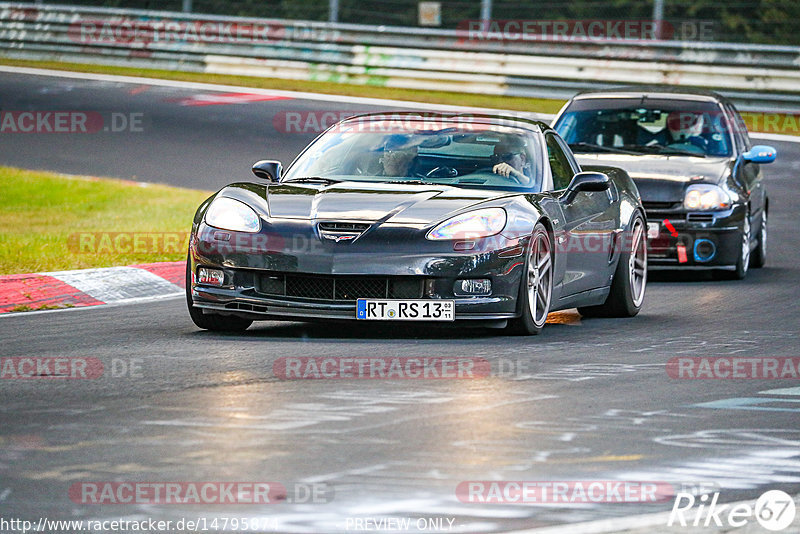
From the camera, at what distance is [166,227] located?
14594mm

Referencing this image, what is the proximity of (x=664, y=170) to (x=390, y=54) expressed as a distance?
50.2ft

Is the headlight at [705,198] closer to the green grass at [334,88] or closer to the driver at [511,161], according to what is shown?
the driver at [511,161]

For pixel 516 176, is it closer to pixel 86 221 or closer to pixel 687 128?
pixel 687 128

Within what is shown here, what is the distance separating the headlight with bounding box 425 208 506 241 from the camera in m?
8.76

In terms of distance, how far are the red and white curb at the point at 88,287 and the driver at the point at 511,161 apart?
9.13ft

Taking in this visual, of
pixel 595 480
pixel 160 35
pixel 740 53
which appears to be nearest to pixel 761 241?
pixel 595 480

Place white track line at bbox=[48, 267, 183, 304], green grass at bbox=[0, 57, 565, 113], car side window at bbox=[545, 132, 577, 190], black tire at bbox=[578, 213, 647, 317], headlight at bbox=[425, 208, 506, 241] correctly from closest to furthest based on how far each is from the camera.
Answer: headlight at bbox=[425, 208, 506, 241] < car side window at bbox=[545, 132, 577, 190] < black tire at bbox=[578, 213, 647, 317] < white track line at bbox=[48, 267, 183, 304] < green grass at bbox=[0, 57, 565, 113]

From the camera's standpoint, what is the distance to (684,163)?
13.4 metres

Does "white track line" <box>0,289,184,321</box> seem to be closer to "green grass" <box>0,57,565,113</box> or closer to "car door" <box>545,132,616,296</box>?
"car door" <box>545,132,616,296</box>

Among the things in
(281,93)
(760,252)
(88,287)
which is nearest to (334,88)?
(281,93)

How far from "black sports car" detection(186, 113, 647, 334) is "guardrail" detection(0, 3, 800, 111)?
15.6 meters

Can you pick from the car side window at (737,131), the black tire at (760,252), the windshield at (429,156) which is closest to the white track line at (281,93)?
the car side window at (737,131)

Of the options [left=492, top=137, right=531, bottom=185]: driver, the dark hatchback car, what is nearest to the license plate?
[left=492, top=137, right=531, bottom=185]: driver

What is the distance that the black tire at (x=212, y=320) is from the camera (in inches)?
357
